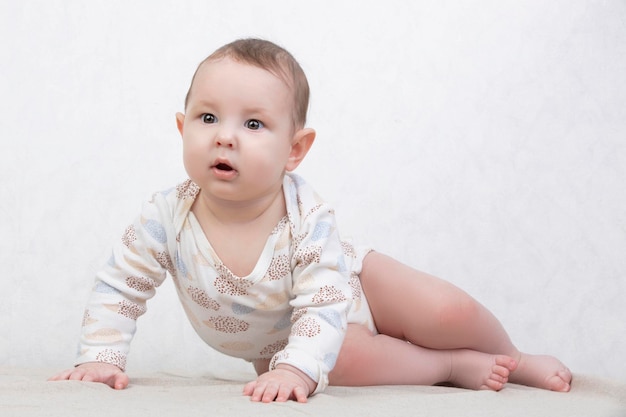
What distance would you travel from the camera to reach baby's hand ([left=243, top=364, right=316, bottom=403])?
1.35 meters

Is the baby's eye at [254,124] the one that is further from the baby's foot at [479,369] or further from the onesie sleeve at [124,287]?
the baby's foot at [479,369]

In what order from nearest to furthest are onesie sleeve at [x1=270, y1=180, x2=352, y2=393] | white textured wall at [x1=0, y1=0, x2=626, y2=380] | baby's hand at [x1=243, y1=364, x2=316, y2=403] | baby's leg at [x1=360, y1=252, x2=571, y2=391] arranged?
1. baby's hand at [x1=243, y1=364, x2=316, y2=403]
2. onesie sleeve at [x1=270, y1=180, x2=352, y2=393]
3. baby's leg at [x1=360, y1=252, x2=571, y2=391]
4. white textured wall at [x1=0, y1=0, x2=626, y2=380]

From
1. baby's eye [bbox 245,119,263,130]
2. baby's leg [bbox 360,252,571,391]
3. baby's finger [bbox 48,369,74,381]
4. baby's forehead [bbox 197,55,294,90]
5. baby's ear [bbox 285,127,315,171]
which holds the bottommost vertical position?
baby's finger [bbox 48,369,74,381]

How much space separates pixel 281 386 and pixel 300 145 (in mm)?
437

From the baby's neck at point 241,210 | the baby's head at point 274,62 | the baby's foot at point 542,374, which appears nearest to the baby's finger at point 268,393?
the baby's neck at point 241,210

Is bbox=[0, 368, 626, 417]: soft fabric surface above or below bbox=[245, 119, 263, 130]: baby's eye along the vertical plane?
below

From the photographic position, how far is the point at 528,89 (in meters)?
2.91

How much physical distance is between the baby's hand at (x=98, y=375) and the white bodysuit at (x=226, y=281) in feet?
0.08

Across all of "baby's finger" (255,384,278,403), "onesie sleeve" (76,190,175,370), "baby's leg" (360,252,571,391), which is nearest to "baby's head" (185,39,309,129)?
"onesie sleeve" (76,190,175,370)

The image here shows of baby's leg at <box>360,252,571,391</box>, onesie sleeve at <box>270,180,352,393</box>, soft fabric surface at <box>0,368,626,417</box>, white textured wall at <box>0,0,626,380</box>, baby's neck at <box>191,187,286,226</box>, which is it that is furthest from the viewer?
white textured wall at <box>0,0,626,380</box>

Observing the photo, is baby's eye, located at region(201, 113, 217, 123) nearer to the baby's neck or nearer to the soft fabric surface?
the baby's neck

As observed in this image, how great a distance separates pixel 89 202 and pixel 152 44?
515 mm

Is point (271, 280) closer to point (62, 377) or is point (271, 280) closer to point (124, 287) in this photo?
point (124, 287)

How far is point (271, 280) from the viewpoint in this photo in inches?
62.6
